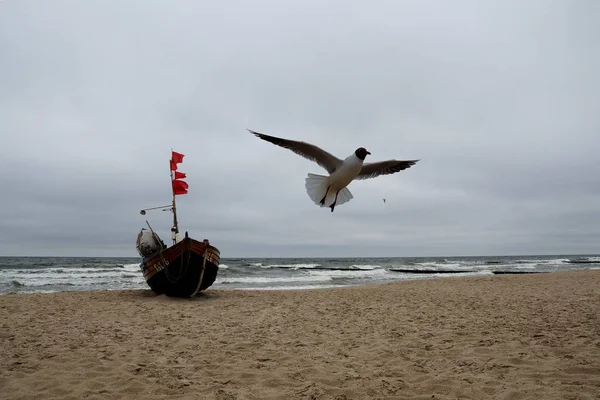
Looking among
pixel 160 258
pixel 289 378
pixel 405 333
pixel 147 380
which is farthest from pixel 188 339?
pixel 160 258

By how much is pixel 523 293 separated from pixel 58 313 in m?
11.7

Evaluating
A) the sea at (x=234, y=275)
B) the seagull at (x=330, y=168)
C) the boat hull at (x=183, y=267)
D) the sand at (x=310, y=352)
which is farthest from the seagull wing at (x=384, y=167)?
the sea at (x=234, y=275)

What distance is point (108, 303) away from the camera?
38.7ft

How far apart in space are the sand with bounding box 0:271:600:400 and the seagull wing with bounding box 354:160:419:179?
260cm

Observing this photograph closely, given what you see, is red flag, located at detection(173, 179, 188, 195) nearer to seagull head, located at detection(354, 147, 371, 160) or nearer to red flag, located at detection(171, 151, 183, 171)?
red flag, located at detection(171, 151, 183, 171)

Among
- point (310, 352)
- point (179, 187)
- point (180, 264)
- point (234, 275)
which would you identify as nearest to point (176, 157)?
point (179, 187)

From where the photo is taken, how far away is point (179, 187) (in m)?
13.6

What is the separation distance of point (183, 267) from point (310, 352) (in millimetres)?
8207

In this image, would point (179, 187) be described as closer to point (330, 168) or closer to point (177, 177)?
point (177, 177)

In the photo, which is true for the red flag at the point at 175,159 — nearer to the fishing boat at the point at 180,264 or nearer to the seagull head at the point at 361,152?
the fishing boat at the point at 180,264

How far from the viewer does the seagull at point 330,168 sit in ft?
19.5

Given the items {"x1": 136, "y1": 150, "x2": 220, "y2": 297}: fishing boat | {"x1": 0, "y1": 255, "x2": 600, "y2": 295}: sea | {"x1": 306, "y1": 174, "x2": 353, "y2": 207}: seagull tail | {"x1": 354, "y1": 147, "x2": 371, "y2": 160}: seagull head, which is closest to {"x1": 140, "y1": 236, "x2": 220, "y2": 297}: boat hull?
{"x1": 136, "y1": 150, "x2": 220, "y2": 297}: fishing boat

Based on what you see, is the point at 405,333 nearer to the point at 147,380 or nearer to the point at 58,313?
the point at 147,380

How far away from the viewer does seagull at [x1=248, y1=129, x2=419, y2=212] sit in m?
5.95
